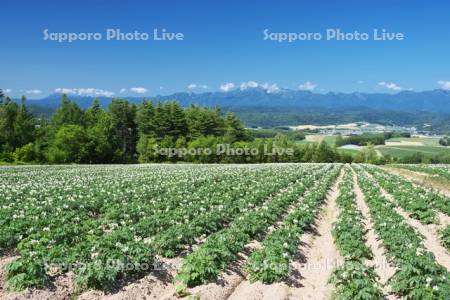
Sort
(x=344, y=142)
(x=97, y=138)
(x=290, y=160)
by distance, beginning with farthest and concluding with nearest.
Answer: (x=344, y=142) < (x=290, y=160) < (x=97, y=138)

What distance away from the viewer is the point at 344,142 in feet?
508

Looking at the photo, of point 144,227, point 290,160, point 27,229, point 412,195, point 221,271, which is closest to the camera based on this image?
point 221,271

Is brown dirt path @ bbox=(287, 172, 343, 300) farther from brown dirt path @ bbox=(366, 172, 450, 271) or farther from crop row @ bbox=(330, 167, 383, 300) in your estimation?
brown dirt path @ bbox=(366, 172, 450, 271)

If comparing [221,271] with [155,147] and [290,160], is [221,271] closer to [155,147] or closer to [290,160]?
[155,147]

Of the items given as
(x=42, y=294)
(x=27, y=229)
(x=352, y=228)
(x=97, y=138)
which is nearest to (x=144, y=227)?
(x=27, y=229)

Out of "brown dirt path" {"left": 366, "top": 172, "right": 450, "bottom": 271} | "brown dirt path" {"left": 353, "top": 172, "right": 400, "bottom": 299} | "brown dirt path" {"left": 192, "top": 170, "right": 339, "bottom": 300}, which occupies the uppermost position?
"brown dirt path" {"left": 192, "top": 170, "right": 339, "bottom": 300}

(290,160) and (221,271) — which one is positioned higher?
(221,271)

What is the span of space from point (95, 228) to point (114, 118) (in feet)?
238

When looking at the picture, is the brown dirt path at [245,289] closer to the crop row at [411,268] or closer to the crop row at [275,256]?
the crop row at [275,256]

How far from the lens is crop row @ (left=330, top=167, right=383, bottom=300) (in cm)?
891

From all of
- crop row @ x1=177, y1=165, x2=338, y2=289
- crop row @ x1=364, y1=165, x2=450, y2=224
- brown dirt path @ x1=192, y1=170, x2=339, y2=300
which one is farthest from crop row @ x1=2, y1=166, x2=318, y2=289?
crop row @ x1=364, y1=165, x2=450, y2=224

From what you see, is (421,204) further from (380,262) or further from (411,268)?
(411,268)

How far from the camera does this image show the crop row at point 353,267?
8906 millimetres

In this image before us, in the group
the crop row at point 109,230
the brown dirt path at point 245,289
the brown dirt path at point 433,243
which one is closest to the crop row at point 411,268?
the brown dirt path at point 433,243
